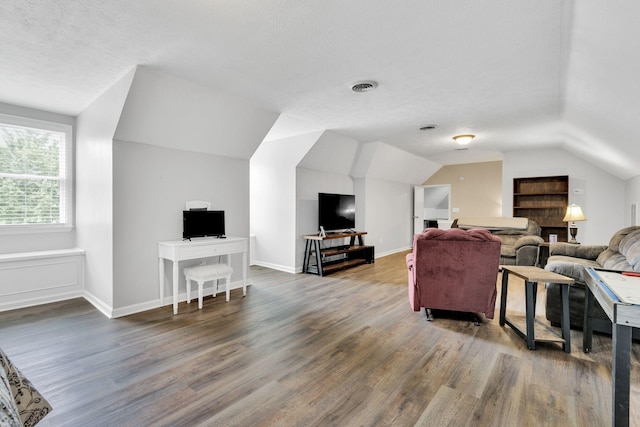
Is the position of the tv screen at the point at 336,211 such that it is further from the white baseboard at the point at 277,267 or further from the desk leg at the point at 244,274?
the desk leg at the point at 244,274

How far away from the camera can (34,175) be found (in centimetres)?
389

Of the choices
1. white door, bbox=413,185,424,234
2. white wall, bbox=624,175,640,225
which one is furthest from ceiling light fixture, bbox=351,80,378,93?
white door, bbox=413,185,424,234

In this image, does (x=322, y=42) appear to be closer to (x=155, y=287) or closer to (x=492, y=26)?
(x=492, y=26)

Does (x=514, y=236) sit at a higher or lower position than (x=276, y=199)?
lower

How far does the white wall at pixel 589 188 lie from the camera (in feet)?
19.1

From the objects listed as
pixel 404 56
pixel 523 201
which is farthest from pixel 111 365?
pixel 523 201

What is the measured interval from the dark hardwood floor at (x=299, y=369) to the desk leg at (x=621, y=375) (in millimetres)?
328

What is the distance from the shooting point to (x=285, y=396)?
194 centimetres

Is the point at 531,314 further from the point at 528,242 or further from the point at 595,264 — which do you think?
the point at 528,242

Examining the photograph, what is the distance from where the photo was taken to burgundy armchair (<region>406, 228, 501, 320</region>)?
3.04 meters

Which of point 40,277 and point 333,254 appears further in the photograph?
point 333,254

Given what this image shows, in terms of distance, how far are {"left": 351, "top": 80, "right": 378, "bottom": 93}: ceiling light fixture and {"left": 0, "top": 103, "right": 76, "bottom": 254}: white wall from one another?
12.9 feet

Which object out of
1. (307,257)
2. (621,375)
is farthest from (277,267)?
(621,375)

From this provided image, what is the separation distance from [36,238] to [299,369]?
4025mm
